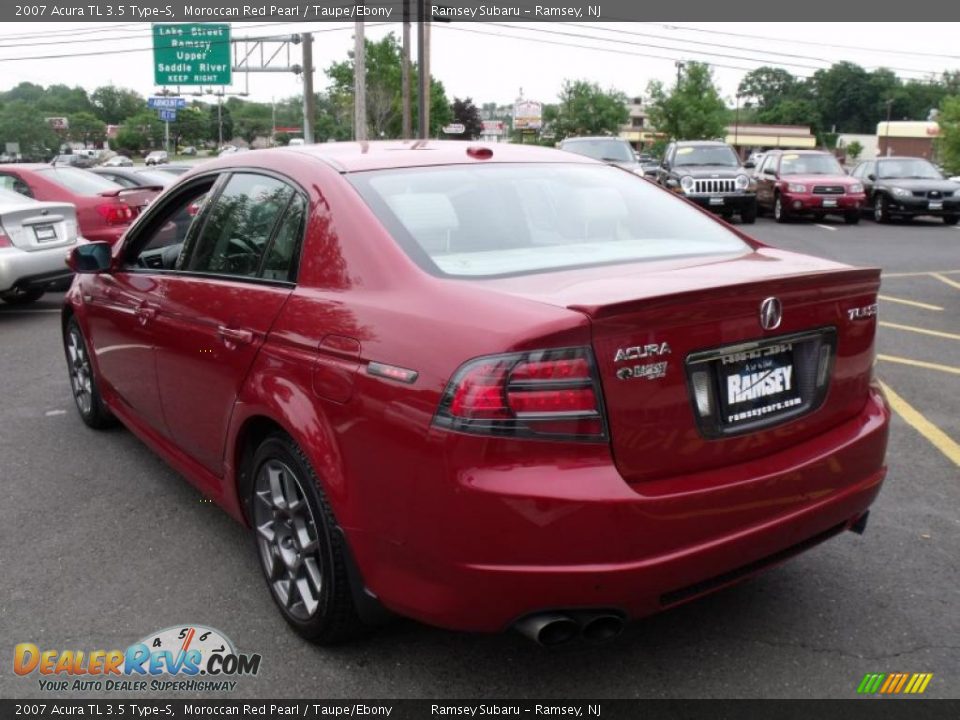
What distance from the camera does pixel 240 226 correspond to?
3.51 metres

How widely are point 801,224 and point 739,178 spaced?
2.22 m

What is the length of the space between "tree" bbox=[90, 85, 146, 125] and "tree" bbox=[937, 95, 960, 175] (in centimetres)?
10337

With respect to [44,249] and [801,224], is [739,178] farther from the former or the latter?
[44,249]

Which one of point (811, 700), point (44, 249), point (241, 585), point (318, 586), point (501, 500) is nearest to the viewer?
point (501, 500)

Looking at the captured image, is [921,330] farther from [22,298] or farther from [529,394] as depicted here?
[22,298]

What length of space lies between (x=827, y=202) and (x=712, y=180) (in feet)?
8.70

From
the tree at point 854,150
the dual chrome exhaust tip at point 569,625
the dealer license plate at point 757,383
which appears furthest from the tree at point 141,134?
the dual chrome exhaust tip at point 569,625

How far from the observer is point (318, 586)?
2.88 m

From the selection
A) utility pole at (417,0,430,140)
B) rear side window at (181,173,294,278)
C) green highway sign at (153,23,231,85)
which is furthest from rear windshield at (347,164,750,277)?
green highway sign at (153,23,231,85)

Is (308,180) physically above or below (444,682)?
above

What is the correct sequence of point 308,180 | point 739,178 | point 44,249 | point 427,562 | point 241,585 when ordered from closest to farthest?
point 427,562, point 308,180, point 241,585, point 44,249, point 739,178

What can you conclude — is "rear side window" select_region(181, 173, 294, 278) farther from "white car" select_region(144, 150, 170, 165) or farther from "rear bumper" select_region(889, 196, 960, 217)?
"white car" select_region(144, 150, 170, 165)

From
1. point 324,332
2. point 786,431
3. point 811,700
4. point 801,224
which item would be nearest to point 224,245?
point 324,332

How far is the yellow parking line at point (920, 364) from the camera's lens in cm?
662
